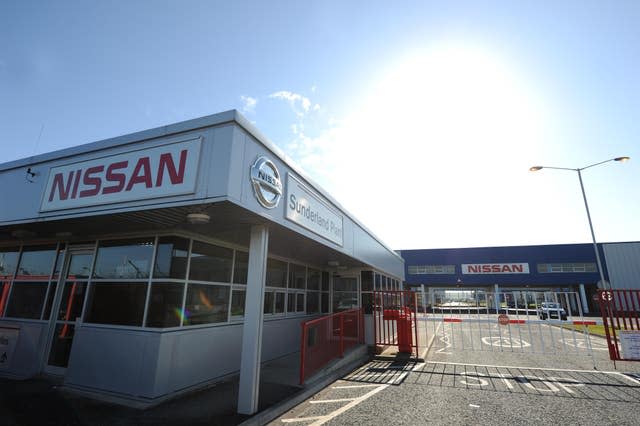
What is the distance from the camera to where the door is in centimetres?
735

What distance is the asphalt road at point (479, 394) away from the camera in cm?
551

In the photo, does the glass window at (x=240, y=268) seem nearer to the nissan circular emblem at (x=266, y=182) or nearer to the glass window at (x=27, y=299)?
the nissan circular emblem at (x=266, y=182)

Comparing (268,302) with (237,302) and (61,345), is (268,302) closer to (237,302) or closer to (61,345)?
(237,302)

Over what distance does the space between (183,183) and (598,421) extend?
792 cm

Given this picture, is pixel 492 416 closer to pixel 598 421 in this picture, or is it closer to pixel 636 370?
pixel 598 421

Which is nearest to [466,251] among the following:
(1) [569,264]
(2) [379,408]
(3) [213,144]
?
(1) [569,264]

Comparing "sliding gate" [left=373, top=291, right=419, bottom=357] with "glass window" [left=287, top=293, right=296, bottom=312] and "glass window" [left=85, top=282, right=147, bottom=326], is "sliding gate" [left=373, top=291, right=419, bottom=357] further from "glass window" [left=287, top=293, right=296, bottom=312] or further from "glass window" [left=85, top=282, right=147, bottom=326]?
"glass window" [left=85, top=282, right=147, bottom=326]

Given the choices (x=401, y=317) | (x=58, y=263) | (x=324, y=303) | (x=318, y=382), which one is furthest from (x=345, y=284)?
(x=58, y=263)

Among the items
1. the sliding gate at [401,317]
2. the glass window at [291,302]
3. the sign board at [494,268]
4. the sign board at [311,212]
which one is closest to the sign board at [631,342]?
the sliding gate at [401,317]

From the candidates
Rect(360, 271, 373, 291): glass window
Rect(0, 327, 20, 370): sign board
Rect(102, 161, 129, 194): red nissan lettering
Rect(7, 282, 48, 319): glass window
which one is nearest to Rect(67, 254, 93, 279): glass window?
Rect(7, 282, 48, 319): glass window

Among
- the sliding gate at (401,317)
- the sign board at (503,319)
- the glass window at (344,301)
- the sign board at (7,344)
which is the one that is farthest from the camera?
the glass window at (344,301)

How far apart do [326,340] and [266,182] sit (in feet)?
17.8

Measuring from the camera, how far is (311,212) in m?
7.50

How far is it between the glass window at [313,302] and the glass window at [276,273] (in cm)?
189
